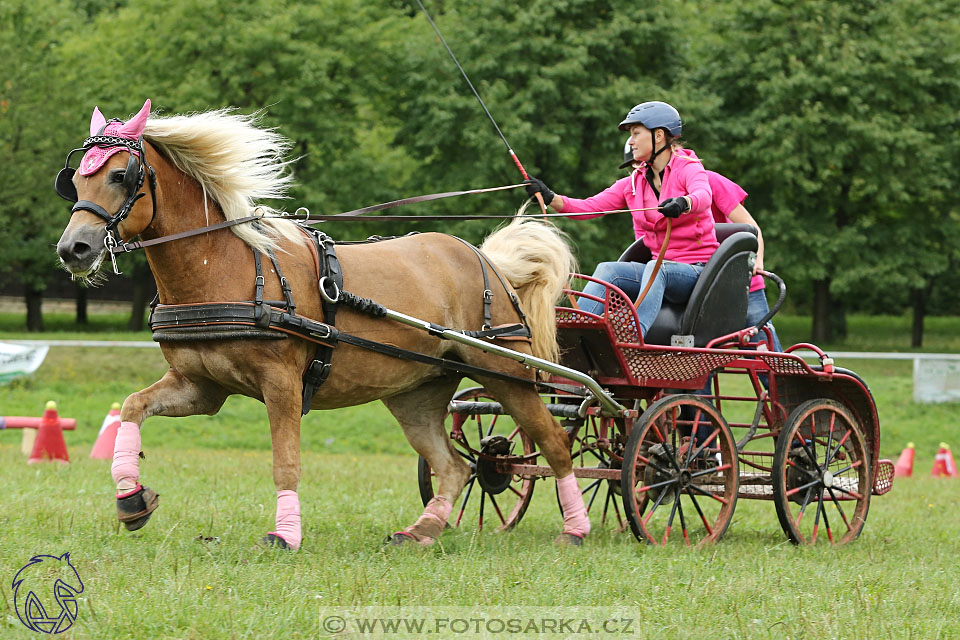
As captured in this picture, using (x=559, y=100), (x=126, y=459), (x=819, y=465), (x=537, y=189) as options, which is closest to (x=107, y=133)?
(x=126, y=459)

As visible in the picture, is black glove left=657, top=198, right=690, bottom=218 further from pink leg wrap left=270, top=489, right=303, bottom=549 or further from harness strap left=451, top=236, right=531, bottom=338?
pink leg wrap left=270, top=489, right=303, bottom=549

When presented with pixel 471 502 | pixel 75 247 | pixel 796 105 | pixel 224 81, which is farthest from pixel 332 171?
pixel 75 247

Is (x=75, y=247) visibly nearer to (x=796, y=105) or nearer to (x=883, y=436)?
(x=883, y=436)

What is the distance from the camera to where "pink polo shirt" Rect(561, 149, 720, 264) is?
262 inches

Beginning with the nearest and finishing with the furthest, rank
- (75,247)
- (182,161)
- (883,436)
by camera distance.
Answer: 1. (75,247)
2. (182,161)
3. (883,436)

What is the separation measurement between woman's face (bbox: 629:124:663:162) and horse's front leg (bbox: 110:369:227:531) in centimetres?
293

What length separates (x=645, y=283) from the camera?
6539 millimetres

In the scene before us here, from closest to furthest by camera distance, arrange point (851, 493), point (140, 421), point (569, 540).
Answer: point (140, 421)
point (569, 540)
point (851, 493)

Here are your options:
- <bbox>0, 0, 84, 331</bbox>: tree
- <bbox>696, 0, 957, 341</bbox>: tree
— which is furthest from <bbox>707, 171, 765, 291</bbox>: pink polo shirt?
<bbox>0, 0, 84, 331</bbox>: tree

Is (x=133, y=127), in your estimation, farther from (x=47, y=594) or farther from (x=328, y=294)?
(x=47, y=594)

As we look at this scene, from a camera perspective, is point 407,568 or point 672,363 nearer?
point 407,568

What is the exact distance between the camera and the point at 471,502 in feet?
30.4

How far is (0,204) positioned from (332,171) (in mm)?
8195

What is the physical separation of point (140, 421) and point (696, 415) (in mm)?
3128
